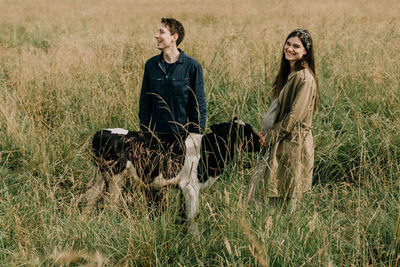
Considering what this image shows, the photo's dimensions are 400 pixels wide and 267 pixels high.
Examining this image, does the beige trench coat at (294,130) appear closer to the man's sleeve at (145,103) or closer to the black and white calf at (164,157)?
the black and white calf at (164,157)

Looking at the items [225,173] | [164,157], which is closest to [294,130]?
[225,173]

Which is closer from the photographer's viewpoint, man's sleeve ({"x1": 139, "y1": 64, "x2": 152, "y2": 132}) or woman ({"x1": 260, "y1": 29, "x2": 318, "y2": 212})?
woman ({"x1": 260, "y1": 29, "x2": 318, "y2": 212})

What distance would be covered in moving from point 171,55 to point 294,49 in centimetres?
109

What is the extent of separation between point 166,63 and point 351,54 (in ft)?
11.1

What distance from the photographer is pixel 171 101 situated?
321 cm

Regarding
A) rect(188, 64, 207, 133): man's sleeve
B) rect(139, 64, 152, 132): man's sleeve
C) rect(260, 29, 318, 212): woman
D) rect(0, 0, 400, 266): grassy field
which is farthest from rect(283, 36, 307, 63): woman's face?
rect(139, 64, 152, 132): man's sleeve

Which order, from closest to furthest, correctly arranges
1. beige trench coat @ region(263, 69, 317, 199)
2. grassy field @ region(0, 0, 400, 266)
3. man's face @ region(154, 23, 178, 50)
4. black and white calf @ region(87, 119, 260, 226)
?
grassy field @ region(0, 0, 400, 266)
beige trench coat @ region(263, 69, 317, 199)
black and white calf @ region(87, 119, 260, 226)
man's face @ region(154, 23, 178, 50)

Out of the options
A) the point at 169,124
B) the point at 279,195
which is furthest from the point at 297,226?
the point at 169,124

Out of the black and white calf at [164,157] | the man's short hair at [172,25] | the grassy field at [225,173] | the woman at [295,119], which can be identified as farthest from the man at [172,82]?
the woman at [295,119]

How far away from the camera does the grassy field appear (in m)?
2.07

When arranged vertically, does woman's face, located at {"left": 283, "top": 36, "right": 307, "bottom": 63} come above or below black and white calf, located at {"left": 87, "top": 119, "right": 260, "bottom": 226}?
above

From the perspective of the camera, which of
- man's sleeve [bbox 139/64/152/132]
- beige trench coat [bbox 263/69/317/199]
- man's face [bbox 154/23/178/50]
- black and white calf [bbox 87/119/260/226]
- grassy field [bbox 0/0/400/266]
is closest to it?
grassy field [bbox 0/0/400/266]

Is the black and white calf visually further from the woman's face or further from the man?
the woman's face

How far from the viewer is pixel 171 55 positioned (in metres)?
3.22
